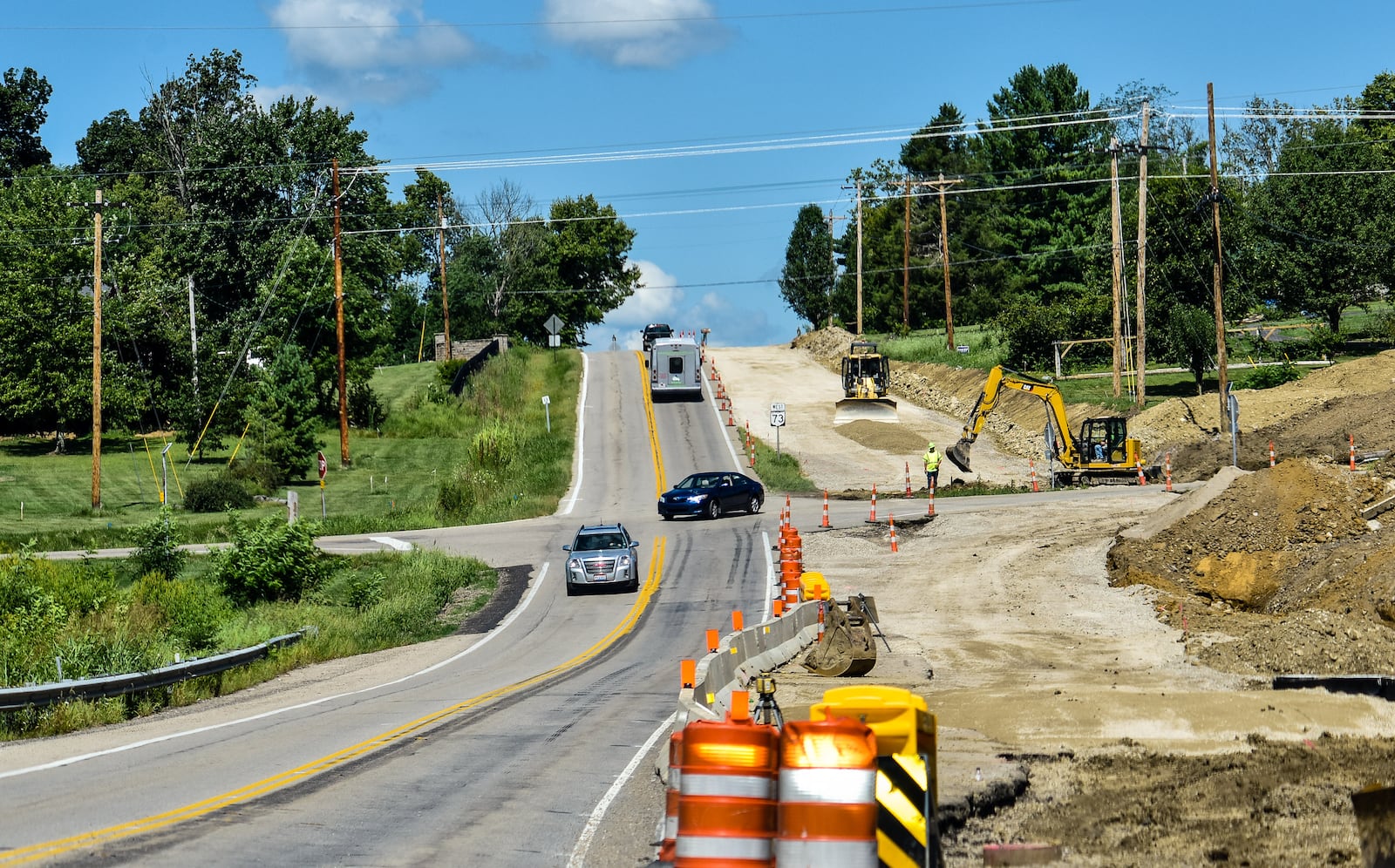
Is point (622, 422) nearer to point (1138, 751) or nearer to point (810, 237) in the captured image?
point (1138, 751)

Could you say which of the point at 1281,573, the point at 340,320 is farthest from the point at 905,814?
the point at 340,320

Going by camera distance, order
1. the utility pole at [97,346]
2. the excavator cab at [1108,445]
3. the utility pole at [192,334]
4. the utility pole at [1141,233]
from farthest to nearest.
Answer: the utility pole at [192,334] < the utility pole at [1141,233] < the utility pole at [97,346] < the excavator cab at [1108,445]

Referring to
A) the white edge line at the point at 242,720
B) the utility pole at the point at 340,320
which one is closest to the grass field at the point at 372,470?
the utility pole at the point at 340,320

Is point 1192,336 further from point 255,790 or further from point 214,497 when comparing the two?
point 255,790

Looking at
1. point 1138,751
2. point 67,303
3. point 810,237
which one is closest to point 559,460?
point 67,303

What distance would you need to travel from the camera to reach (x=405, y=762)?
14.8 metres

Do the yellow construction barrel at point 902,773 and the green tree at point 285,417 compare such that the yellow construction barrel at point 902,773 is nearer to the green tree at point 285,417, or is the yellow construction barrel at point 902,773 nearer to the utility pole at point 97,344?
the utility pole at point 97,344

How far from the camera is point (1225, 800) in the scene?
37.4 ft

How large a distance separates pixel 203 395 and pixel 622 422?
20636 millimetres

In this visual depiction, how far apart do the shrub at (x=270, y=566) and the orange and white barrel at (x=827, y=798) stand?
28201 millimetres

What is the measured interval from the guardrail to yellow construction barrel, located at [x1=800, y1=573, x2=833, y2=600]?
32.2 feet

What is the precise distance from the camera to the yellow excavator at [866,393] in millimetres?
64812

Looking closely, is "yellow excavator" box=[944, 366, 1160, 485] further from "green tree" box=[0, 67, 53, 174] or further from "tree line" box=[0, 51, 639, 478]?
"green tree" box=[0, 67, 53, 174]

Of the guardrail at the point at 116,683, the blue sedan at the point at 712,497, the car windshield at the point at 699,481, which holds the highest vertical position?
the car windshield at the point at 699,481
